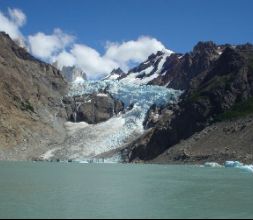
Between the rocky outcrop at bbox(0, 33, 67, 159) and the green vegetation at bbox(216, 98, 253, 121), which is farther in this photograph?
the rocky outcrop at bbox(0, 33, 67, 159)

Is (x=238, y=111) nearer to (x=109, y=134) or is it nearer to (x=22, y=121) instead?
(x=109, y=134)

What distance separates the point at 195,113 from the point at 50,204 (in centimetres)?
11684

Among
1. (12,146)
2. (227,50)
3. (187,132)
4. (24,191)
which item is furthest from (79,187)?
(227,50)

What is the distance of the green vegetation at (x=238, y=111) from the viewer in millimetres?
142500

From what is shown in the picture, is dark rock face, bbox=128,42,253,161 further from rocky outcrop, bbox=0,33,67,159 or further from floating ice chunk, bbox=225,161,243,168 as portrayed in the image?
floating ice chunk, bbox=225,161,243,168

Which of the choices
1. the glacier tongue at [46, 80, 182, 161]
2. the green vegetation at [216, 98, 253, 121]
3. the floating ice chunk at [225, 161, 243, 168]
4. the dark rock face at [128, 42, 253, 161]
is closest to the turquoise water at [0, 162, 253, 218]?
the floating ice chunk at [225, 161, 243, 168]

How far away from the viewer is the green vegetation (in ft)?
468

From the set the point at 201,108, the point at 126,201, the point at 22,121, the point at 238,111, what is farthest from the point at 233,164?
the point at 22,121

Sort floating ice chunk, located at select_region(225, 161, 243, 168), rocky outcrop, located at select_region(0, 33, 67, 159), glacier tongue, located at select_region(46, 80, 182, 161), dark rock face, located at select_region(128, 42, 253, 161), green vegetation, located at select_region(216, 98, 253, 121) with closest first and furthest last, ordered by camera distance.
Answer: floating ice chunk, located at select_region(225, 161, 243, 168), green vegetation, located at select_region(216, 98, 253, 121), dark rock face, located at select_region(128, 42, 253, 161), rocky outcrop, located at select_region(0, 33, 67, 159), glacier tongue, located at select_region(46, 80, 182, 161)

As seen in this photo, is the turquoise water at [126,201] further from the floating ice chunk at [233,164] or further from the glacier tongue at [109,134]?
the glacier tongue at [109,134]

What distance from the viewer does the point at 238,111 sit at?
146 metres

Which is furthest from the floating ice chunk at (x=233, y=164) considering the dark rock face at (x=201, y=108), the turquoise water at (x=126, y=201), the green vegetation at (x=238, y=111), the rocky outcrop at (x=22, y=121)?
the rocky outcrop at (x=22, y=121)

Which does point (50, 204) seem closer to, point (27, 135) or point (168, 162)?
point (168, 162)

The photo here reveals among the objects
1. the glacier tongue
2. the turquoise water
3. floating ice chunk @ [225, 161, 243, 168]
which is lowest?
the turquoise water
